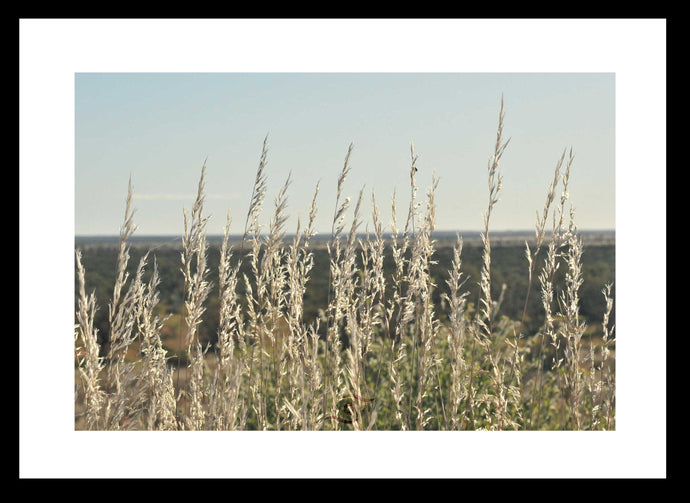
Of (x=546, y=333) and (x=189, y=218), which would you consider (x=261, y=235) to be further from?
(x=546, y=333)

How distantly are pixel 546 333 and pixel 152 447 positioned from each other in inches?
63.5

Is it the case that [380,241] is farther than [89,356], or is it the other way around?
[380,241]

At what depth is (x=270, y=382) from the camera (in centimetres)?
345
